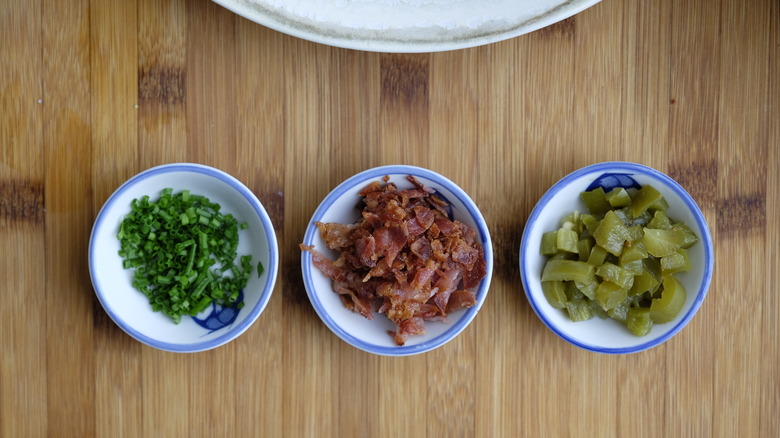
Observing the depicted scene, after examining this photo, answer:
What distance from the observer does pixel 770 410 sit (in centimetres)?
175

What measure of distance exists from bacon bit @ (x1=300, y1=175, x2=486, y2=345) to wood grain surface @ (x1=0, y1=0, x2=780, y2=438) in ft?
0.45

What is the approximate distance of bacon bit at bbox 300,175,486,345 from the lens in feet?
4.93

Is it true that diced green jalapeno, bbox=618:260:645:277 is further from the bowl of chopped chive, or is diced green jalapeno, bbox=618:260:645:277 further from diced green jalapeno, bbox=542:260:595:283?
the bowl of chopped chive

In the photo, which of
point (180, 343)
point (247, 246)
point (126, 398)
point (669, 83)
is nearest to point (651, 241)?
point (669, 83)

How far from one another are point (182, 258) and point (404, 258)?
55 cm

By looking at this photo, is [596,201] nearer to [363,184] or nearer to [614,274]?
[614,274]

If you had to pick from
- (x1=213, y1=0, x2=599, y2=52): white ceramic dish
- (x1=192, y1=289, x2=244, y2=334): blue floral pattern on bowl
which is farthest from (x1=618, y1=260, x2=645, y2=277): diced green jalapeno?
(x1=192, y1=289, x2=244, y2=334): blue floral pattern on bowl

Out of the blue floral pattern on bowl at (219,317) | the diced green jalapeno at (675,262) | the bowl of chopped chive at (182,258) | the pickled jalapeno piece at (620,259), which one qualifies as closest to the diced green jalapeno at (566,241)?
the pickled jalapeno piece at (620,259)

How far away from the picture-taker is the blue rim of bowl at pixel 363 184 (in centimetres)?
152

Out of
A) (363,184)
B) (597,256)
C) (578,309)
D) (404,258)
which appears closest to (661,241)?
(597,256)

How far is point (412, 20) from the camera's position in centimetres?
150

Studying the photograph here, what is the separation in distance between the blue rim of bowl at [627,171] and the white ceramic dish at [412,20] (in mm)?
377

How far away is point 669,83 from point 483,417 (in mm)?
1033

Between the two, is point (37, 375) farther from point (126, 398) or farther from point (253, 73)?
point (253, 73)
